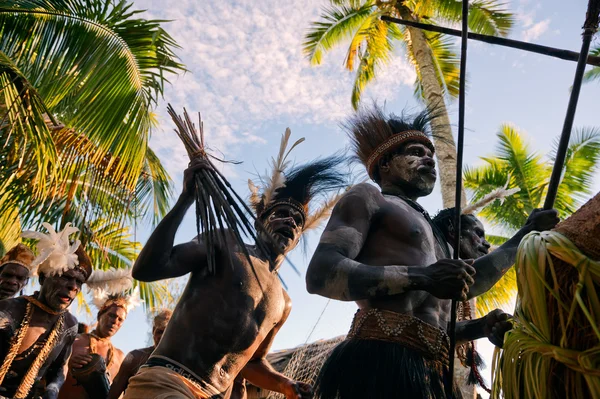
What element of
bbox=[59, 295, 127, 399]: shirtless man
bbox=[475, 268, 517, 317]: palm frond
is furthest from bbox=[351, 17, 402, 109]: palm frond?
bbox=[59, 295, 127, 399]: shirtless man

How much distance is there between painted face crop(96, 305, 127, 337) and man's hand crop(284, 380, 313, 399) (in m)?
2.91

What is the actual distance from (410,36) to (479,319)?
9961 mm

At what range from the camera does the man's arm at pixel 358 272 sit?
232 centimetres

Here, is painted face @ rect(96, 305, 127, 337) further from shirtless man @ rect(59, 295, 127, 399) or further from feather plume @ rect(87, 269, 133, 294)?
feather plume @ rect(87, 269, 133, 294)

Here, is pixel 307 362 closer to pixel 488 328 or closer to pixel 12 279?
pixel 12 279

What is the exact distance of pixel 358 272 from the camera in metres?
2.44

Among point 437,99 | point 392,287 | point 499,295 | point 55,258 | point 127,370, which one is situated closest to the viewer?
point 392,287

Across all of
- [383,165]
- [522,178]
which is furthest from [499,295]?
[383,165]

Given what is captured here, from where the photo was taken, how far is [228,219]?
3.11 m

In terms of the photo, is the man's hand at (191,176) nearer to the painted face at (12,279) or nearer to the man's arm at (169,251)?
the man's arm at (169,251)

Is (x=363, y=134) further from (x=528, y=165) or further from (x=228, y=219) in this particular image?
(x=528, y=165)

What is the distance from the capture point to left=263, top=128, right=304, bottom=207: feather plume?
172 inches

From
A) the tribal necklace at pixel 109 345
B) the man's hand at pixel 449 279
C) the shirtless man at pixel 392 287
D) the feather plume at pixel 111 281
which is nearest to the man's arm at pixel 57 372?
the tribal necklace at pixel 109 345

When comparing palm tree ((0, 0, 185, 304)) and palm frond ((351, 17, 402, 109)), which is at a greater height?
palm frond ((351, 17, 402, 109))
